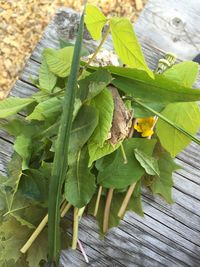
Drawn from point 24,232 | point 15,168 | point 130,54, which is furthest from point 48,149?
point 130,54

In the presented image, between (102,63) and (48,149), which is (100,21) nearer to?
(102,63)

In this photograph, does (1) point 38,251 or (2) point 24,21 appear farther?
(2) point 24,21

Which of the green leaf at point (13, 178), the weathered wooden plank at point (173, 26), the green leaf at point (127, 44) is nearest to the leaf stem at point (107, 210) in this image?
the green leaf at point (13, 178)

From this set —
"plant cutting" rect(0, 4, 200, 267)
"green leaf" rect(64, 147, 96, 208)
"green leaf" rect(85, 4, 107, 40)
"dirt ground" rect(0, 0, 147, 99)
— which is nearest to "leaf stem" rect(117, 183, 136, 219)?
"plant cutting" rect(0, 4, 200, 267)

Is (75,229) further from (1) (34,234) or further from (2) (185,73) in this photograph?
(2) (185,73)

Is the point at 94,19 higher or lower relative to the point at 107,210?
higher

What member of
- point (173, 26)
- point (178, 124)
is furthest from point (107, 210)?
point (173, 26)

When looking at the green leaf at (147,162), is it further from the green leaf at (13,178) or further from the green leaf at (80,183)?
the green leaf at (13,178)
